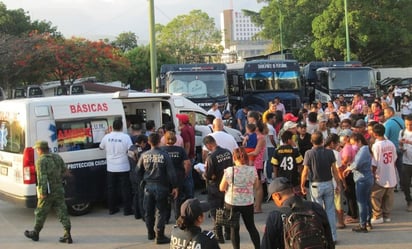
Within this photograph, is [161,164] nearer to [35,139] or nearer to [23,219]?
[35,139]

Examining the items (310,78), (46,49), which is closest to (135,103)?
(310,78)

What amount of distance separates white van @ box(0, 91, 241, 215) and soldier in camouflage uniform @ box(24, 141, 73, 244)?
101 cm

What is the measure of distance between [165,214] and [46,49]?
2734 cm

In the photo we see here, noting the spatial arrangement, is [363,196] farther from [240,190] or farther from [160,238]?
[160,238]

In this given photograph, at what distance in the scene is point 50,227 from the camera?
8.70 m

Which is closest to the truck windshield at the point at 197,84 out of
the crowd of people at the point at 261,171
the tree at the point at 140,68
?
the crowd of people at the point at 261,171

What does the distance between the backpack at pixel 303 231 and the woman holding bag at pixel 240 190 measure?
283 centimetres

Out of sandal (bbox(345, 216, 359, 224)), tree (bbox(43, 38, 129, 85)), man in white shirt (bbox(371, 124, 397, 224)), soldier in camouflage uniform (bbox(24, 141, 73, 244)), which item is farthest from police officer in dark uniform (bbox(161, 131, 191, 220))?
tree (bbox(43, 38, 129, 85))

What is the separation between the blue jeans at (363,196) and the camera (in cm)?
757

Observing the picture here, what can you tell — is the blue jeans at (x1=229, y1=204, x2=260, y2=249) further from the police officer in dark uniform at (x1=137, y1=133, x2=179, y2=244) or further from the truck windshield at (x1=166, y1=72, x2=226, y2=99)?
the truck windshield at (x1=166, y1=72, x2=226, y2=99)

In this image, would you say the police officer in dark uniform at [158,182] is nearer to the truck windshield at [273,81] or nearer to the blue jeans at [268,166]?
the blue jeans at [268,166]

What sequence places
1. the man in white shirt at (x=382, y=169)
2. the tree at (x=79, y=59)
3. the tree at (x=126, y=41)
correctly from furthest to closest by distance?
the tree at (x=126, y=41) → the tree at (x=79, y=59) → the man in white shirt at (x=382, y=169)

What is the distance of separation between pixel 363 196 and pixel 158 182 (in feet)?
9.65

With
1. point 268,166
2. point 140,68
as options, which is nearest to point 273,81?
point 268,166
